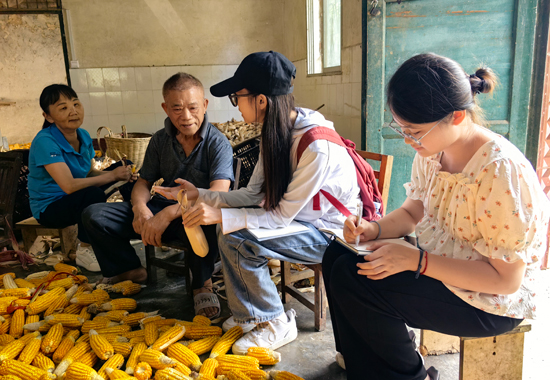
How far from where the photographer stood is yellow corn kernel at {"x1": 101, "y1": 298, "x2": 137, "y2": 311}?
2.59m

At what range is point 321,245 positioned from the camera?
2137 millimetres

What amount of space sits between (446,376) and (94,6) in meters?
7.06

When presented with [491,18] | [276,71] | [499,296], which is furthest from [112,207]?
[491,18]

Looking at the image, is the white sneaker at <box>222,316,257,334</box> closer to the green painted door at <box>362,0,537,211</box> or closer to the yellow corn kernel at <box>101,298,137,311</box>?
the yellow corn kernel at <box>101,298,137,311</box>

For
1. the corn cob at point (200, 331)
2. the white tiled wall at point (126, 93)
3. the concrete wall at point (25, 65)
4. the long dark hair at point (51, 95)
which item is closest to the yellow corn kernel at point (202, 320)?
the corn cob at point (200, 331)

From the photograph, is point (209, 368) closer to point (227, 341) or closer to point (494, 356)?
point (227, 341)

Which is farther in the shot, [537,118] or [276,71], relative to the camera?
[537,118]

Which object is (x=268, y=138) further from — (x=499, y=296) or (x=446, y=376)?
(x=446, y=376)

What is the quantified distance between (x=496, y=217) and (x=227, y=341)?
4.90 feet

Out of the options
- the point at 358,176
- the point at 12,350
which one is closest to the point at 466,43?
the point at 358,176

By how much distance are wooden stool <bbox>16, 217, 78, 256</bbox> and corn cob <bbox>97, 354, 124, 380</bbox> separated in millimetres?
1844

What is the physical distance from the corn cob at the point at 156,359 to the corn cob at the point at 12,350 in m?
0.67

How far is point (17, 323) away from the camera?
2.41m

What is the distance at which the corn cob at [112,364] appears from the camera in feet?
6.39
